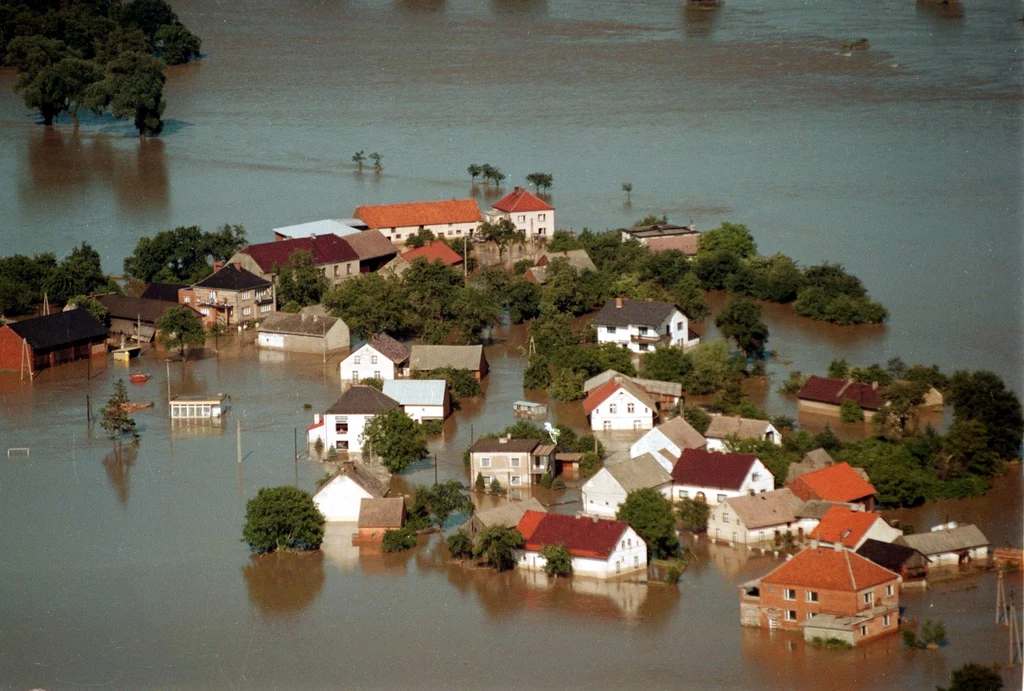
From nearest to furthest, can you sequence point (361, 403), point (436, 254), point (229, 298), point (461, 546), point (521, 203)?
point (461, 546), point (361, 403), point (229, 298), point (436, 254), point (521, 203)

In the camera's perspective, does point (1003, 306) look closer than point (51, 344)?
No

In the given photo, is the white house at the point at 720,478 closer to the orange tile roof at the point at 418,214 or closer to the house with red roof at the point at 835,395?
the house with red roof at the point at 835,395

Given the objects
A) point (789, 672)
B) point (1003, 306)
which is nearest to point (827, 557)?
point (789, 672)

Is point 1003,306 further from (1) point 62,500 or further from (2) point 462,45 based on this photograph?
(2) point 462,45

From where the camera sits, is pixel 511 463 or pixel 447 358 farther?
pixel 447 358

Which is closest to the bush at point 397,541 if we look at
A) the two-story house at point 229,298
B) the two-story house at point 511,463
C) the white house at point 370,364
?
the two-story house at point 511,463

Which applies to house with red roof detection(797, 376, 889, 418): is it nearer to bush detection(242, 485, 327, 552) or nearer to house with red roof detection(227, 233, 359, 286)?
bush detection(242, 485, 327, 552)

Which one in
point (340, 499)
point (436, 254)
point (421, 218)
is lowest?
point (340, 499)

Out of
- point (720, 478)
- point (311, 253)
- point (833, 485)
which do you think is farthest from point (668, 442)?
point (311, 253)

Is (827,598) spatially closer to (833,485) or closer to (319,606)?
(833,485)
